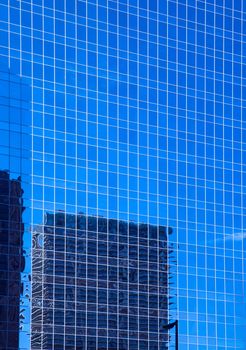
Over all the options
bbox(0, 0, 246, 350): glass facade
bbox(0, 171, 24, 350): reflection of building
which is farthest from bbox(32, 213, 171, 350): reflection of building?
bbox(0, 171, 24, 350): reflection of building

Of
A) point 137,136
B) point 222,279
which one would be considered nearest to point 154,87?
point 137,136

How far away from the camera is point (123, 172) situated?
A: 326 ft

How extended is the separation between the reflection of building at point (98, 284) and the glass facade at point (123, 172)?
11 centimetres

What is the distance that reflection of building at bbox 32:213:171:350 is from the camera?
91562mm

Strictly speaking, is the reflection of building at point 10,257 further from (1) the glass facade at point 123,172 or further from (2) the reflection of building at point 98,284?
(2) the reflection of building at point 98,284

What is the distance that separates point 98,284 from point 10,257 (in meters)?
9.58

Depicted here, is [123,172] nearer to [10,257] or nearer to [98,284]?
[98,284]

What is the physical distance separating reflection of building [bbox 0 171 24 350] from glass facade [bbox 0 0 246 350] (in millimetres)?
128

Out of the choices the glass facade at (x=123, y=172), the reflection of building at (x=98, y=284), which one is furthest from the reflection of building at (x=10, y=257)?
the reflection of building at (x=98, y=284)

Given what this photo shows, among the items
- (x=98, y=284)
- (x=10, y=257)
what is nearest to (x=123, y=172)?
(x=98, y=284)

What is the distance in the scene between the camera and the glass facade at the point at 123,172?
91.6 meters

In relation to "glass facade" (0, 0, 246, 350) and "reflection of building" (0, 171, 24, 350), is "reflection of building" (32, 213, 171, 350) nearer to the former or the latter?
"glass facade" (0, 0, 246, 350)

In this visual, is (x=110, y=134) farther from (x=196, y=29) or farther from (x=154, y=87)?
(x=196, y=29)

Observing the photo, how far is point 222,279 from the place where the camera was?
105938 millimetres
